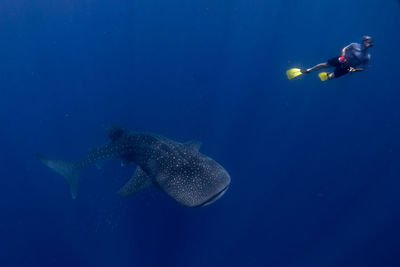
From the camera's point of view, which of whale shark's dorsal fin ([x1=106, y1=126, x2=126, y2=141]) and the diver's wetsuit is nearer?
the diver's wetsuit

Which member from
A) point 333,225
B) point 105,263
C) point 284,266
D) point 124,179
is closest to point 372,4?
point 333,225

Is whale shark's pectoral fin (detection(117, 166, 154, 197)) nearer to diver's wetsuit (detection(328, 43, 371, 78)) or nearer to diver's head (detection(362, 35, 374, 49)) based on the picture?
diver's wetsuit (detection(328, 43, 371, 78))

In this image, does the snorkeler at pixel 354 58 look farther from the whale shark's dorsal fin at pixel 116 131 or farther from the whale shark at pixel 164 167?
the whale shark's dorsal fin at pixel 116 131

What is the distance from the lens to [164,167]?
5.72 meters

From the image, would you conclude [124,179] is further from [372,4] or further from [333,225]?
[372,4]

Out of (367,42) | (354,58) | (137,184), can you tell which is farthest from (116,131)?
(367,42)

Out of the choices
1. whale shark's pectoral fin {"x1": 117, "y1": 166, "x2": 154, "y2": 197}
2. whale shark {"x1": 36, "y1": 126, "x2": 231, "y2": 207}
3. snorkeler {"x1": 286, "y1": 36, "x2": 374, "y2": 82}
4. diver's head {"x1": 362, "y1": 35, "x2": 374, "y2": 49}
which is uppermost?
diver's head {"x1": 362, "y1": 35, "x2": 374, "y2": 49}

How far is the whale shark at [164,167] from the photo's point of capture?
4852 mm

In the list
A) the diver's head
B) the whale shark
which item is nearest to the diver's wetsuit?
the diver's head

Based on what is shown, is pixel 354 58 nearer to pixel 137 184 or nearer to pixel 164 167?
pixel 164 167

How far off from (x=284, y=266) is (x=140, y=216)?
641 cm

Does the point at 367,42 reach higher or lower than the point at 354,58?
higher

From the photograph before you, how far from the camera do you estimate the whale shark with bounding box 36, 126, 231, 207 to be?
485cm

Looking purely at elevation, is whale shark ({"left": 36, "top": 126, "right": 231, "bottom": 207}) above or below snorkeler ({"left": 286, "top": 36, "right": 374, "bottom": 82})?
below
